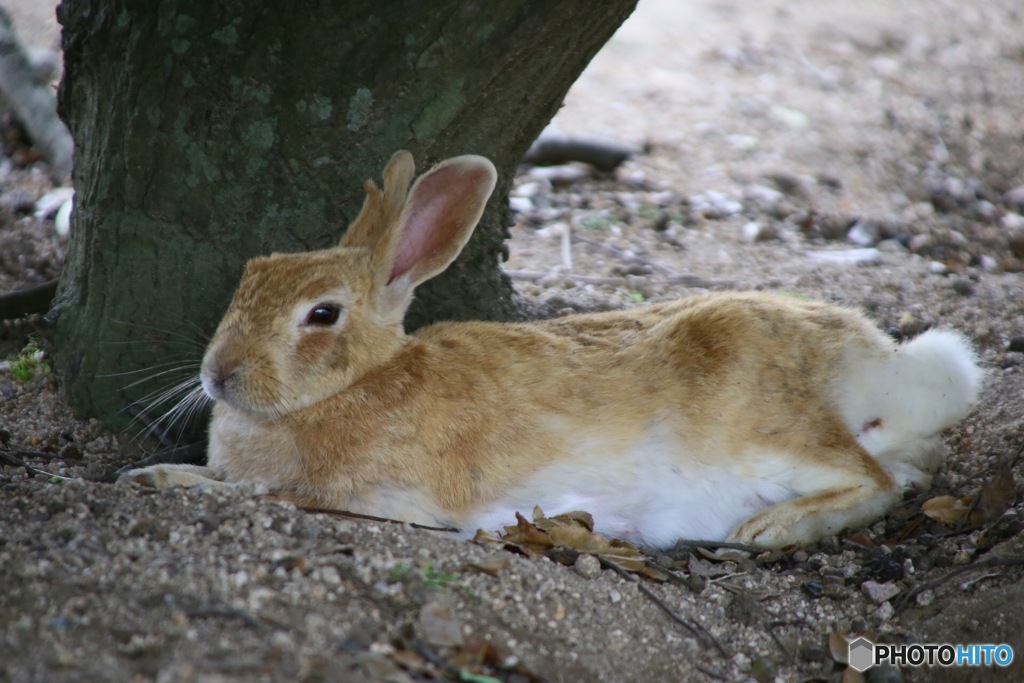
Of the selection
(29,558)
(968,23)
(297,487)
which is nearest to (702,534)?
(297,487)

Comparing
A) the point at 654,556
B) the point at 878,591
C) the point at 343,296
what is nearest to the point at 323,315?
the point at 343,296

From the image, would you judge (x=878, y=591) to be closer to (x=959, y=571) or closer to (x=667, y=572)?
(x=959, y=571)

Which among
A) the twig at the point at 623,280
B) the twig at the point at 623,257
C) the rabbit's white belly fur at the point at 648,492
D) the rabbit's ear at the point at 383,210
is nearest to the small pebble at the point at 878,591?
the rabbit's white belly fur at the point at 648,492

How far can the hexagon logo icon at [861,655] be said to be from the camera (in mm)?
3607

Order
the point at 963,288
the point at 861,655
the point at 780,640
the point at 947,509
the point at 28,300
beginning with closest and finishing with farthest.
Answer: the point at 861,655, the point at 780,640, the point at 947,509, the point at 28,300, the point at 963,288

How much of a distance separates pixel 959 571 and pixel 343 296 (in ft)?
8.41

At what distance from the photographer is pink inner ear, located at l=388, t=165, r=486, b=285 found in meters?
4.34

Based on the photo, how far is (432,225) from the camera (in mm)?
4414

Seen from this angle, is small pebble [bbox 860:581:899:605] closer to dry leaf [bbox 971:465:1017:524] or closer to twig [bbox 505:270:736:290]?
dry leaf [bbox 971:465:1017:524]

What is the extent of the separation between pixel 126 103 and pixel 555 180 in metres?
4.32

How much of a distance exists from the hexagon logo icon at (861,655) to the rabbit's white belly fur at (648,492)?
36.4 inches

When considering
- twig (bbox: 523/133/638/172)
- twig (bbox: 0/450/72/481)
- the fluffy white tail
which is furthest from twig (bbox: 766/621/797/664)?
twig (bbox: 523/133/638/172)

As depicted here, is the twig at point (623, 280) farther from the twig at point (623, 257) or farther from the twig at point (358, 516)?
the twig at point (358, 516)

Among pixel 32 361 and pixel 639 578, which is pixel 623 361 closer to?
pixel 639 578
